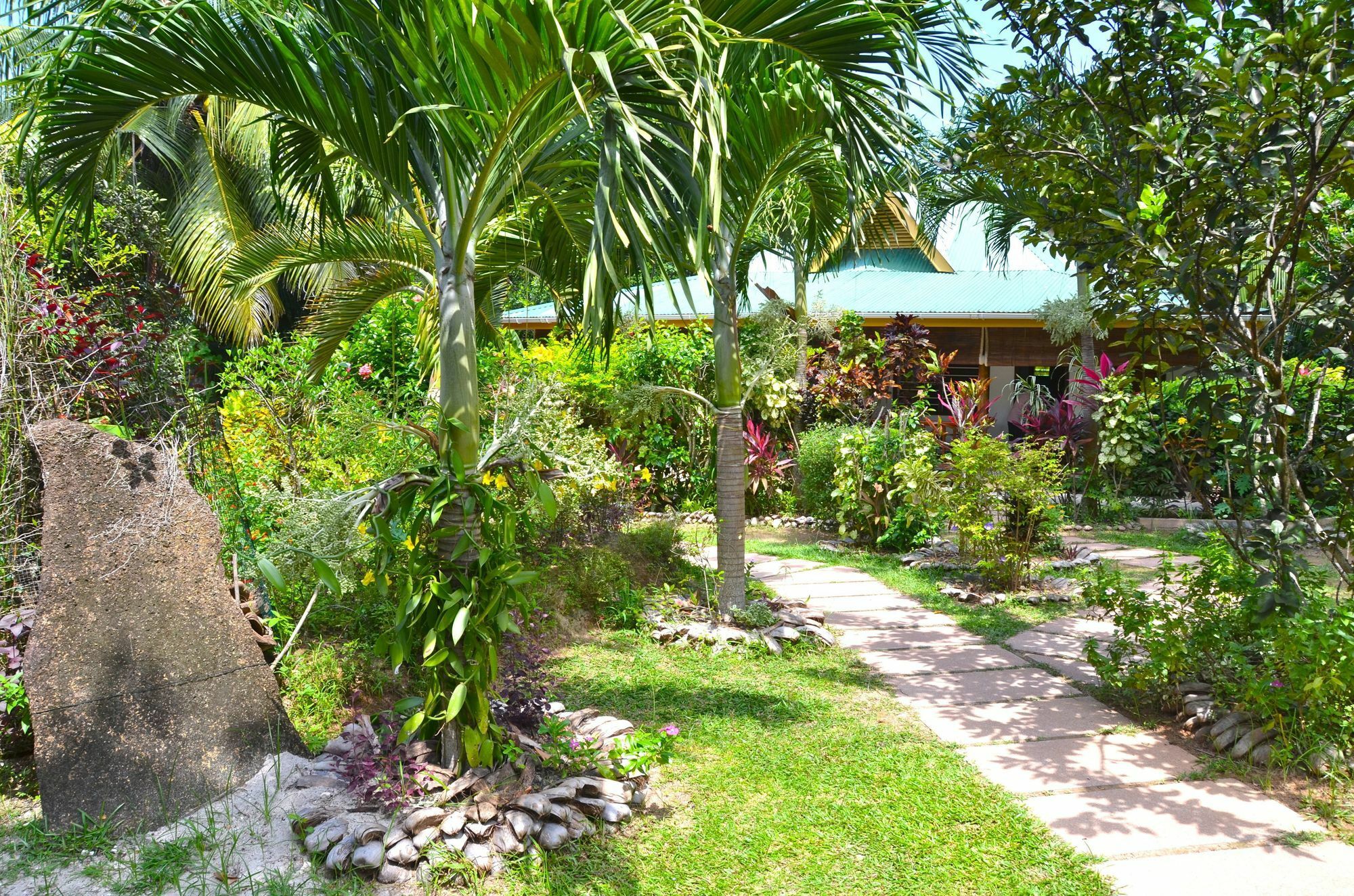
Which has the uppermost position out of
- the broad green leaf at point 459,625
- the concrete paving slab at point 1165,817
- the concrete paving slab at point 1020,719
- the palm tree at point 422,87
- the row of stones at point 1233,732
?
the palm tree at point 422,87

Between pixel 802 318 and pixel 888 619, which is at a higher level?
pixel 802 318

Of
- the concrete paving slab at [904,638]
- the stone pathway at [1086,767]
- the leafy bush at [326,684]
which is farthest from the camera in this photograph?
the concrete paving slab at [904,638]

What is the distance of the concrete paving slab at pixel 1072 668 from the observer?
513 cm

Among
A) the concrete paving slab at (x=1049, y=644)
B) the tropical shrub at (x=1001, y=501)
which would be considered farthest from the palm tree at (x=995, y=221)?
the concrete paving slab at (x=1049, y=644)

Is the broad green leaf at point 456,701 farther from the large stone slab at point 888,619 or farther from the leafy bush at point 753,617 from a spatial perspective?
the large stone slab at point 888,619

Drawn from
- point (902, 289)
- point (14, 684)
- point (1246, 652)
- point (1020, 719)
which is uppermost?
point (902, 289)

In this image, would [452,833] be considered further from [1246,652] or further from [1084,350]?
[1084,350]

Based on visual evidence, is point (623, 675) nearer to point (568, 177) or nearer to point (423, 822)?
point (423, 822)

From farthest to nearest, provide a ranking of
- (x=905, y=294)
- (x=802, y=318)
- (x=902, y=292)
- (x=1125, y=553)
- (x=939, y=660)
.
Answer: (x=902, y=292), (x=905, y=294), (x=802, y=318), (x=1125, y=553), (x=939, y=660)

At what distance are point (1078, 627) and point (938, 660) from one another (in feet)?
4.51

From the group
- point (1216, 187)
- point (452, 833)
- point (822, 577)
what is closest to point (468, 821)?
point (452, 833)

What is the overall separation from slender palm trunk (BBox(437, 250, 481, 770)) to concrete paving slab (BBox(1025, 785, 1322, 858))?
2496 millimetres

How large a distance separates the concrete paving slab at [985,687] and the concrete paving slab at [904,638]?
0.60 m

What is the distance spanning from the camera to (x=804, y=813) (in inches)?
138
